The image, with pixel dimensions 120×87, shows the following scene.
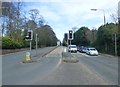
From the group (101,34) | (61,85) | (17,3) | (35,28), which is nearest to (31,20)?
(35,28)

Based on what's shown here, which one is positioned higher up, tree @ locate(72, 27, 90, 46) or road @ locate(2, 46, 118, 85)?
tree @ locate(72, 27, 90, 46)

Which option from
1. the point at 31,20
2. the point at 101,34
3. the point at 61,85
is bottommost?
the point at 61,85

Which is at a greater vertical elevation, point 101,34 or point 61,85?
point 101,34

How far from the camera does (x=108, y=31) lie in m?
58.5

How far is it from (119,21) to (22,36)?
45.1 metres

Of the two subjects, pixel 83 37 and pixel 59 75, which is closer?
pixel 59 75

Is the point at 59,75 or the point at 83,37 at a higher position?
the point at 83,37

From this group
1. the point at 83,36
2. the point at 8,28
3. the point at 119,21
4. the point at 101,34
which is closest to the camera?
the point at 119,21

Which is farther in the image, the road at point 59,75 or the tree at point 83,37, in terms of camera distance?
the tree at point 83,37

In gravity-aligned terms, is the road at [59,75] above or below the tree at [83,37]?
below

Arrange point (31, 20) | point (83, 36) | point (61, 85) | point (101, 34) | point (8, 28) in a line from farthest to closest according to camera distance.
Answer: point (83, 36), point (31, 20), point (8, 28), point (101, 34), point (61, 85)

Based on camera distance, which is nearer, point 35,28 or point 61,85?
point 61,85

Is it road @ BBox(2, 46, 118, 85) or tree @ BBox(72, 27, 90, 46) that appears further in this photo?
tree @ BBox(72, 27, 90, 46)

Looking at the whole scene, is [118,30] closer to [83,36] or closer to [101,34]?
[101,34]
